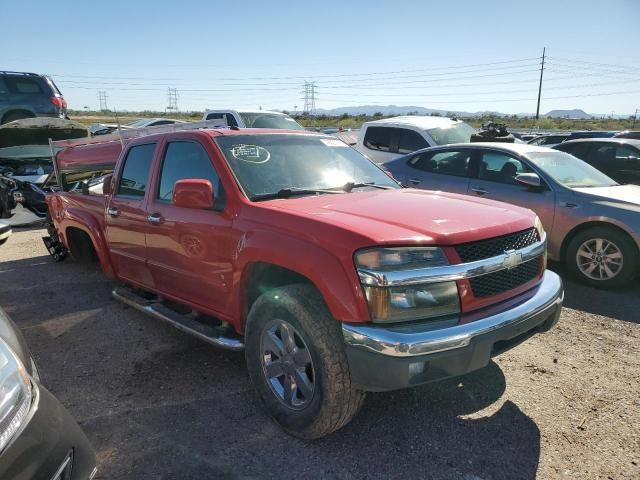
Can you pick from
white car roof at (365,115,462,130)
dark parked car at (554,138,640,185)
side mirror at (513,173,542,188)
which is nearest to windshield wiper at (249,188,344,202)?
side mirror at (513,173,542,188)

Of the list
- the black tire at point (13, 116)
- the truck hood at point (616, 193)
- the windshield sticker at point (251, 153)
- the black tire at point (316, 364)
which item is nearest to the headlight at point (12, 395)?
the black tire at point (316, 364)

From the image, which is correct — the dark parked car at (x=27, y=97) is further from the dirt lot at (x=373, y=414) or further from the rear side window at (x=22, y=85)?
the dirt lot at (x=373, y=414)

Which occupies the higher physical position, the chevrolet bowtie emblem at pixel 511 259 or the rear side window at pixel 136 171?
the rear side window at pixel 136 171

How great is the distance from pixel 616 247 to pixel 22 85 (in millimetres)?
12976

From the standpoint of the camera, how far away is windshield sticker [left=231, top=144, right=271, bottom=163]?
3486mm

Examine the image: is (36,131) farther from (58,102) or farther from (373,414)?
(373,414)

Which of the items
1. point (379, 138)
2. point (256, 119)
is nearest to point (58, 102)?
point (256, 119)

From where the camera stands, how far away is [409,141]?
31.4 feet

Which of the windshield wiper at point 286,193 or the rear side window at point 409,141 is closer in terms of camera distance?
the windshield wiper at point 286,193

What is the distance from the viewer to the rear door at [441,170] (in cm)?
679

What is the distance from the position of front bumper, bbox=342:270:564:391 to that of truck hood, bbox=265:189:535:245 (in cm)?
45

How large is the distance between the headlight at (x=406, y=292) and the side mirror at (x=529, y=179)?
3948 millimetres

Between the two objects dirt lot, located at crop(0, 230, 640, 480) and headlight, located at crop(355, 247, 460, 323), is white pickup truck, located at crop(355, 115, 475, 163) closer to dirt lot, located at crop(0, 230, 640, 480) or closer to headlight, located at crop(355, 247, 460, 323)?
dirt lot, located at crop(0, 230, 640, 480)

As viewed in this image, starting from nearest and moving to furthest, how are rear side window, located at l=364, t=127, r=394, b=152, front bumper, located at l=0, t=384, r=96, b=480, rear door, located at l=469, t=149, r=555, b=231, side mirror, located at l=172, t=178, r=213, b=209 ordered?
1. front bumper, located at l=0, t=384, r=96, b=480
2. side mirror, located at l=172, t=178, r=213, b=209
3. rear door, located at l=469, t=149, r=555, b=231
4. rear side window, located at l=364, t=127, r=394, b=152
